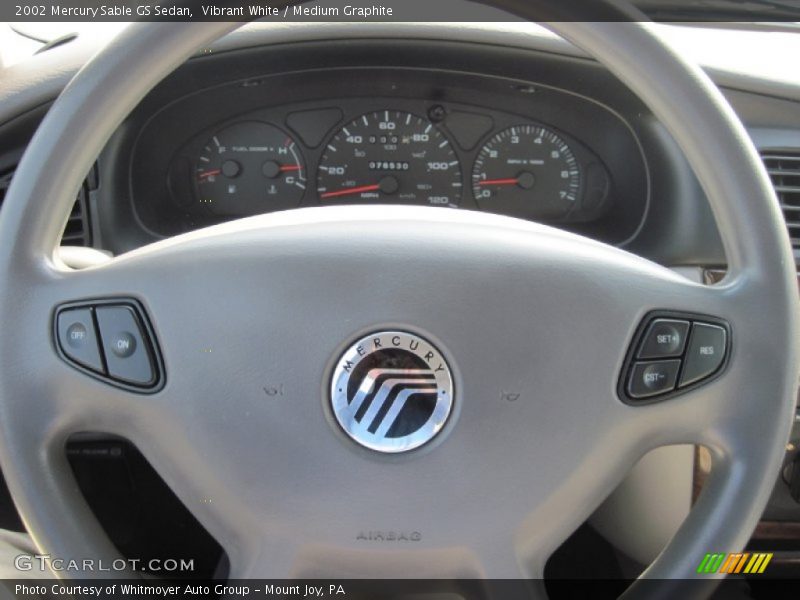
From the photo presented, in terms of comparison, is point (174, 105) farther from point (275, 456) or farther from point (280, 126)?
point (275, 456)

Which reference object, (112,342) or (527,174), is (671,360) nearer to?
(112,342)

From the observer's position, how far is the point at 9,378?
1000 millimetres

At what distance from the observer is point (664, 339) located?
102 centimetres

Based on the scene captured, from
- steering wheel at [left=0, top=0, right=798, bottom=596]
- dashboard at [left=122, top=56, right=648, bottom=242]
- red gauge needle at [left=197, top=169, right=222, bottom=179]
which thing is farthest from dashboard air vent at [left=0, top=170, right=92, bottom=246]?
steering wheel at [left=0, top=0, right=798, bottom=596]

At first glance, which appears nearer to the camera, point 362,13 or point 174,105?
point 362,13

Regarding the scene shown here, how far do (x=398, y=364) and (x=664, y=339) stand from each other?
0.29 metres

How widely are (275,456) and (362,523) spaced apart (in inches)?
4.6

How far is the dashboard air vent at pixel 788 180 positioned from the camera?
1706 millimetres

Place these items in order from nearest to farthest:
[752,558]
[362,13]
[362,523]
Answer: [362,523], [752,558], [362,13]

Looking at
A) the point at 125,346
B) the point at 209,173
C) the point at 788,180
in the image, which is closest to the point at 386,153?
the point at 209,173

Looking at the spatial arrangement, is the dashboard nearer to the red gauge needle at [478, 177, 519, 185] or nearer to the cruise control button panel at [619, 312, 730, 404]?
the red gauge needle at [478, 177, 519, 185]

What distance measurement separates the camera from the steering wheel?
3.26ft

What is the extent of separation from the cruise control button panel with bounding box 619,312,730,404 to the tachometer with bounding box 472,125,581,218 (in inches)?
39.2

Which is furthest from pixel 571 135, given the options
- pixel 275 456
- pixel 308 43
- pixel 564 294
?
pixel 275 456
